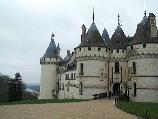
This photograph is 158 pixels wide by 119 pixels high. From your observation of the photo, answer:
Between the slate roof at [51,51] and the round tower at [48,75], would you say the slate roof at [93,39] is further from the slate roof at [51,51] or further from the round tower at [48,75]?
the slate roof at [51,51]

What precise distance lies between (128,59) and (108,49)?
4.35m

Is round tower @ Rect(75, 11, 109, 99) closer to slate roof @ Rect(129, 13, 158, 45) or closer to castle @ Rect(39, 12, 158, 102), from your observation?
castle @ Rect(39, 12, 158, 102)

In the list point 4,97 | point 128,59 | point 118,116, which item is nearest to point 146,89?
point 128,59

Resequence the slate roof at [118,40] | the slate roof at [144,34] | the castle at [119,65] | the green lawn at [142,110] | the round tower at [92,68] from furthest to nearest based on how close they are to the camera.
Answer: the slate roof at [118,40] < the round tower at [92,68] < the slate roof at [144,34] < the castle at [119,65] < the green lawn at [142,110]

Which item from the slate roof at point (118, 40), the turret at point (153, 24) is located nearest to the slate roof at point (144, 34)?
the turret at point (153, 24)

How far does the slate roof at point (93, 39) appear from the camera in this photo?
5062 cm

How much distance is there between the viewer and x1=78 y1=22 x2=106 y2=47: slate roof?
50.6 metres

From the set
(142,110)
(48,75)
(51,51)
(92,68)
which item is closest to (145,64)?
(92,68)

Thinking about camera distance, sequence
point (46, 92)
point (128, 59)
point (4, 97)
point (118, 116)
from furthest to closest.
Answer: point (4, 97) → point (46, 92) → point (128, 59) → point (118, 116)

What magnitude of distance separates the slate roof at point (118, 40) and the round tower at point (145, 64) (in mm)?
4355

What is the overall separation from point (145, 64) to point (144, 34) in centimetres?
450

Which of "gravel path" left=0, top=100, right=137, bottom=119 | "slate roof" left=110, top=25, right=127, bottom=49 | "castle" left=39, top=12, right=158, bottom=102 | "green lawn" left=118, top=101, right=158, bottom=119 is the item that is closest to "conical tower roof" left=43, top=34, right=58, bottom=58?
"castle" left=39, top=12, right=158, bottom=102

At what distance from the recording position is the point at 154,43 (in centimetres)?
4591

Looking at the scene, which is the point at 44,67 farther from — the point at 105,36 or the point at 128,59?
the point at 128,59
